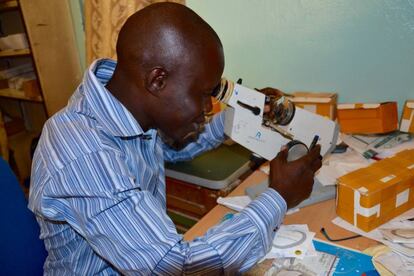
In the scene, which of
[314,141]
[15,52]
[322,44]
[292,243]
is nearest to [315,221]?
[292,243]

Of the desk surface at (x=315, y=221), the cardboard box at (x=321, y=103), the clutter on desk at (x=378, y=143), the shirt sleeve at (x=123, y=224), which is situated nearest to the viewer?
the shirt sleeve at (x=123, y=224)

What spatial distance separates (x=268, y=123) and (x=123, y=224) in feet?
1.87

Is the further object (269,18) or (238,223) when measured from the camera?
(269,18)

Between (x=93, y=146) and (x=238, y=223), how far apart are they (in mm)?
364

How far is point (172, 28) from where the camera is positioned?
78 centimetres

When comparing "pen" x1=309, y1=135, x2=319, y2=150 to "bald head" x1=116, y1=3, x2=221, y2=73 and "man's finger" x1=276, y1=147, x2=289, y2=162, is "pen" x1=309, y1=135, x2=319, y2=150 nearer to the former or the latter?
"man's finger" x1=276, y1=147, x2=289, y2=162

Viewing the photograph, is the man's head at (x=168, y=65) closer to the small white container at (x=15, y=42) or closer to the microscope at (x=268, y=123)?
the microscope at (x=268, y=123)

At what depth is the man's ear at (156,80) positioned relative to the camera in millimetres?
788

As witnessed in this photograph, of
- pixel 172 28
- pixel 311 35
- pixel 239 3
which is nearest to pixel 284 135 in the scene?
pixel 172 28

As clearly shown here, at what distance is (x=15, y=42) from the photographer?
7.80 ft

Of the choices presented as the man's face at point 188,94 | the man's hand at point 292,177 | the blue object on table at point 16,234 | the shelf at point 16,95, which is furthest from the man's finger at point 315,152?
the shelf at point 16,95

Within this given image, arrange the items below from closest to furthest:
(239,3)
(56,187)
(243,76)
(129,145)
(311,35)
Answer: (56,187)
(129,145)
(311,35)
(239,3)
(243,76)

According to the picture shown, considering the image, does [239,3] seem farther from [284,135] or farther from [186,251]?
[186,251]

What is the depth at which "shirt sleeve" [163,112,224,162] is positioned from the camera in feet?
4.10
